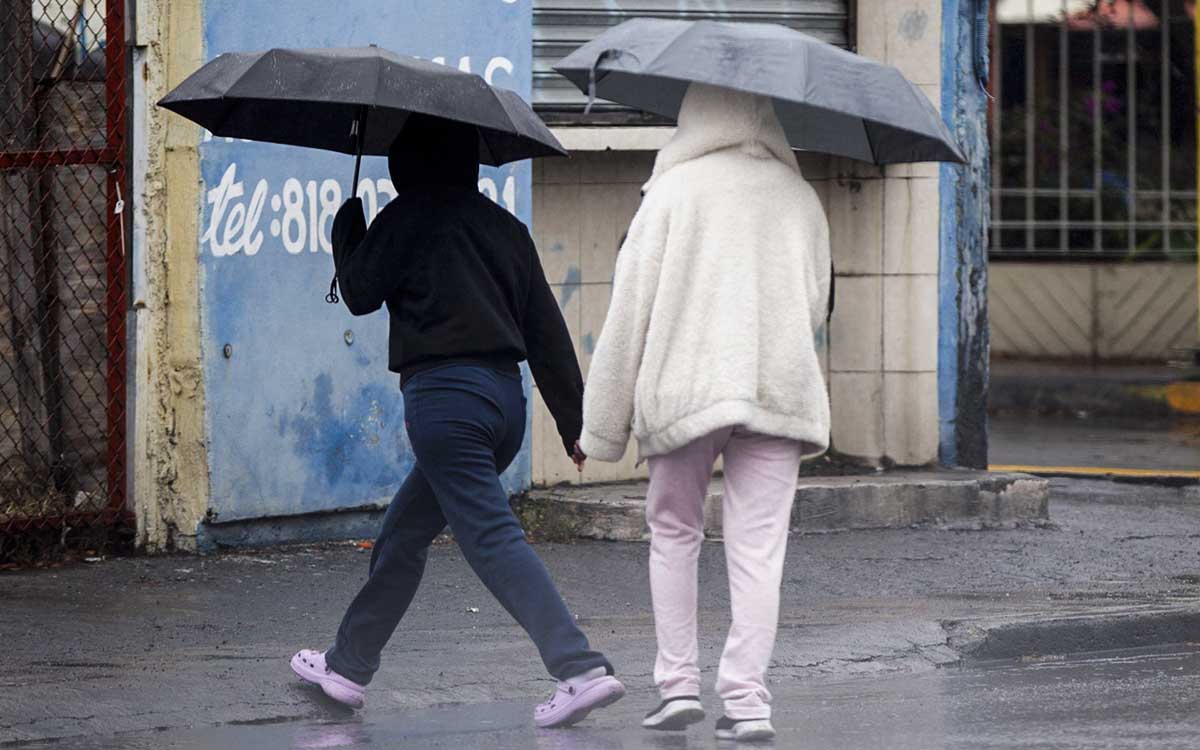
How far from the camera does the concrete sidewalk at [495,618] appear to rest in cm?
572

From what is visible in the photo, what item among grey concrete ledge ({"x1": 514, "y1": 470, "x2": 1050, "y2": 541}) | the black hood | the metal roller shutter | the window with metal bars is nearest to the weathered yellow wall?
grey concrete ledge ({"x1": 514, "y1": 470, "x2": 1050, "y2": 541})

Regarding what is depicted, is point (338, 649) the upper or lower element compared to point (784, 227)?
lower

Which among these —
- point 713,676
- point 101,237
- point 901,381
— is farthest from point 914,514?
point 101,237

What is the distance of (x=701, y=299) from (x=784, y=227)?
0.97 ft

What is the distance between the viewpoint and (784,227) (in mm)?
5074

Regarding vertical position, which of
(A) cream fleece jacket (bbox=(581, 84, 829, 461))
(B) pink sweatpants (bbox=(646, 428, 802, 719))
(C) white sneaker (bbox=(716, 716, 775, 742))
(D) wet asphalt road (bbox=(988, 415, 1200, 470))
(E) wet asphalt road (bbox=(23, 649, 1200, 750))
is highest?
(A) cream fleece jacket (bbox=(581, 84, 829, 461))

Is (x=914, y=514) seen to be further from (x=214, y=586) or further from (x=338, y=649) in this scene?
(x=338, y=649)

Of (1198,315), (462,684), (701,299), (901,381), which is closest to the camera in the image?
(701,299)

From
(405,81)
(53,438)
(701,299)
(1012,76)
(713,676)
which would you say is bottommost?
(713,676)

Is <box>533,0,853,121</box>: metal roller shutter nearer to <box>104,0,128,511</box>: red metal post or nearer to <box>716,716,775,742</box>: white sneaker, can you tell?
<box>104,0,128,511</box>: red metal post

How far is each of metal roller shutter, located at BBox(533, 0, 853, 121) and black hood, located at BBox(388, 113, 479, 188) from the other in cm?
334

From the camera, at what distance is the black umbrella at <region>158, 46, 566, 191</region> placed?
539 centimetres

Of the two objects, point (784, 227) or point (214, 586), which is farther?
point (214, 586)

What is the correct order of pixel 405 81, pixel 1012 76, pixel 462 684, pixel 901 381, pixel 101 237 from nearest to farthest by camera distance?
pixel 405 81 < pixel 462 684 < pixel 101 237 < pixel 901 381 < pixel 1012 76
